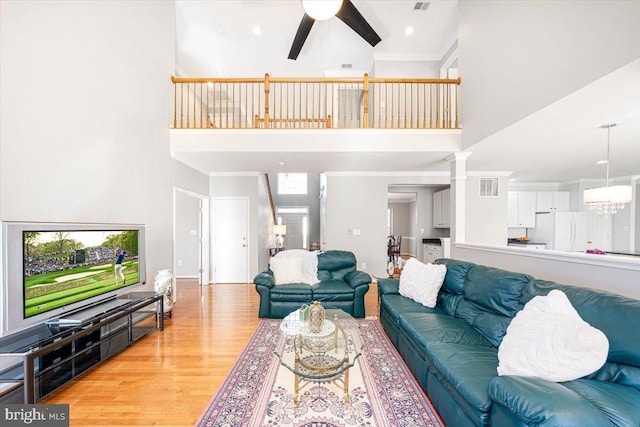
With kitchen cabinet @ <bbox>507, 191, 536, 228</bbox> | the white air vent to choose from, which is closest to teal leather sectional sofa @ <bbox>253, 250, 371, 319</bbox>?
the white air vent

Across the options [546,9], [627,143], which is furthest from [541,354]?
[627,143]

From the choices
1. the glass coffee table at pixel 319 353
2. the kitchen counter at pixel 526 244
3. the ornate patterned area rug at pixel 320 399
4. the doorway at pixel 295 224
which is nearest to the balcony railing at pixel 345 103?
the glass coffee table at pixel 319 353

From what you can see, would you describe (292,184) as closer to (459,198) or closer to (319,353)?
(459,198)

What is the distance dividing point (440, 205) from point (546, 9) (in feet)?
16.5

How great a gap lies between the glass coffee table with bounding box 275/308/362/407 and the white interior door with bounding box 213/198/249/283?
150 inches

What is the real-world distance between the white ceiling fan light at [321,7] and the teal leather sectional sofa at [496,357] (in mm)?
3258

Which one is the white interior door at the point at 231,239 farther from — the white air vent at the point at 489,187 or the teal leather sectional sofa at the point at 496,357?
the white air vent at the point at 489,187

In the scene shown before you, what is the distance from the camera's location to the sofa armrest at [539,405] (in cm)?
104

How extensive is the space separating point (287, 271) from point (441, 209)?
4980 millimetres

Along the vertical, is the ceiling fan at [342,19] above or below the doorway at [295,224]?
above

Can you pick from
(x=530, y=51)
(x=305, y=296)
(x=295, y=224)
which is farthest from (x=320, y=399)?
(x=295, y=224)

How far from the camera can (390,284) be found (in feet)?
11.0

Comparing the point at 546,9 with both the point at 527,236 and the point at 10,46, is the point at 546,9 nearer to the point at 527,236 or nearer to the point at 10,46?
the point at 10,46

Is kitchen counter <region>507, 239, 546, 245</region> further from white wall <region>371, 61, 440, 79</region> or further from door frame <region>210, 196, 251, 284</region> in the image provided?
door frame <region>210, 196, 251, 284</region>
